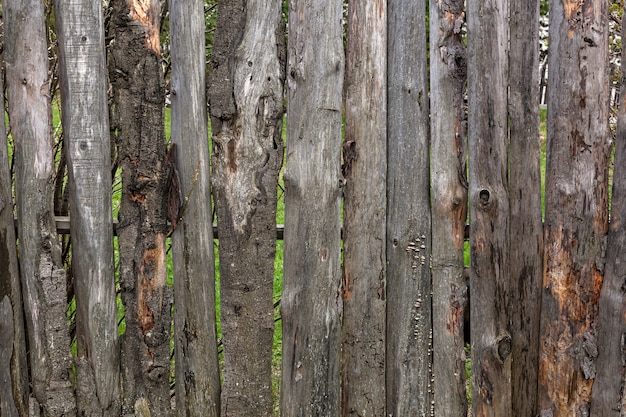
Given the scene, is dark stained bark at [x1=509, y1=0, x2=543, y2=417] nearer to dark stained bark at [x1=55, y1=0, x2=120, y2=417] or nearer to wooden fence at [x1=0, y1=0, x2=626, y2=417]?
wooden fence at [x1=0, y1=0, x2=626, y2=417]

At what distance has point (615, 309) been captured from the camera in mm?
2762

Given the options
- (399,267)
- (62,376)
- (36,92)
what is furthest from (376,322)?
(36,92)

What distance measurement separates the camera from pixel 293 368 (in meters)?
2.94

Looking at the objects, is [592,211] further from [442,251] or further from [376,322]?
[376,322]

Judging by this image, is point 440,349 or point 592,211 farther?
point 440,349

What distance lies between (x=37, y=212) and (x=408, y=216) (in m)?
1.48

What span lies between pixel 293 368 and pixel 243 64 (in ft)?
4.03

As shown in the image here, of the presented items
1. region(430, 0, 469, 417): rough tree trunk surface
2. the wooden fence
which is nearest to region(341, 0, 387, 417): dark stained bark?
the wooden fence

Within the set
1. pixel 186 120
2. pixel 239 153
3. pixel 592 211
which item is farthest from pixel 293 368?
pixel 592 211

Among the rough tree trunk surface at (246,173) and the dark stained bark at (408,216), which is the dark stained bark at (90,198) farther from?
the dark stained bark at (408,216)

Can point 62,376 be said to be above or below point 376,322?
below

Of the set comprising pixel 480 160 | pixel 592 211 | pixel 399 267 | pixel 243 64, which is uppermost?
pixel 243 64

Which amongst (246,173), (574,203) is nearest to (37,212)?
(246,173)

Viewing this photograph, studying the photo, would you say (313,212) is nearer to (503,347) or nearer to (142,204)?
(142,204)
